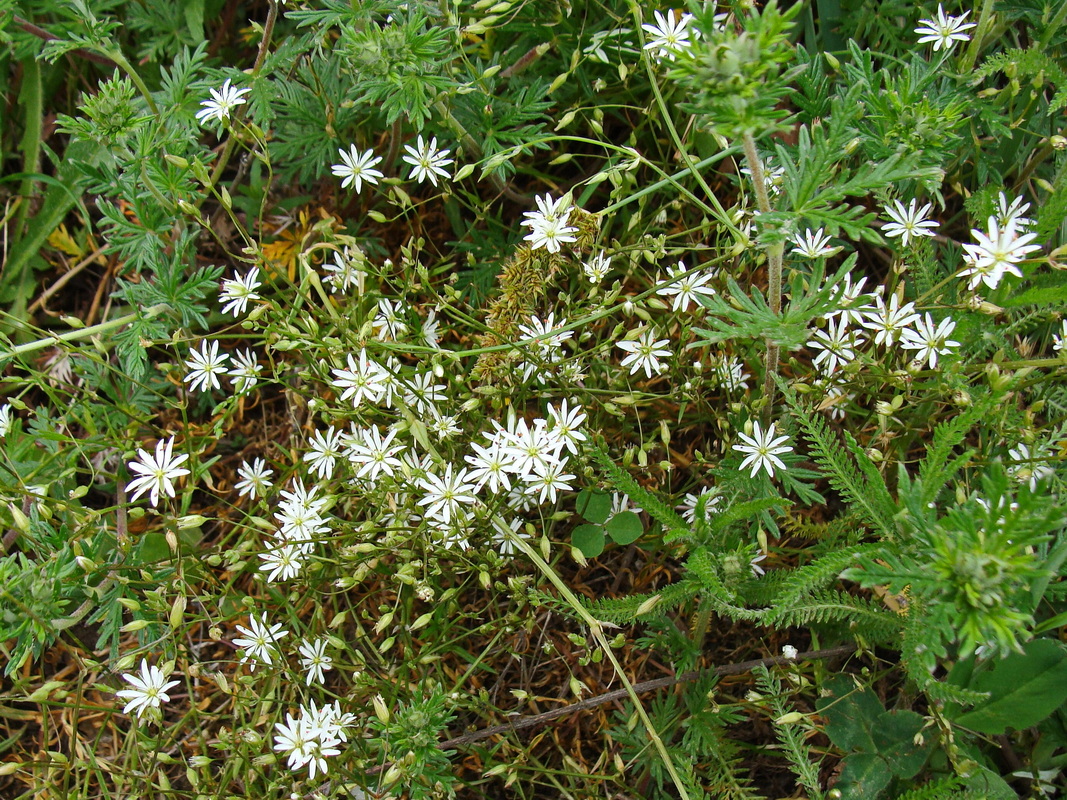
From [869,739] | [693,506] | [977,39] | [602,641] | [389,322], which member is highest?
[977,39]

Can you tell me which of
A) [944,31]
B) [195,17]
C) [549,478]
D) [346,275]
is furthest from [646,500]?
[195,17]

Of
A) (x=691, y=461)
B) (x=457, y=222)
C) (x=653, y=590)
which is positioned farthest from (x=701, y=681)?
(x=457, y=222)

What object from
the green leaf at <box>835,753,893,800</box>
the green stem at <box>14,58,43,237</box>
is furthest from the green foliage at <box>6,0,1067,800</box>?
the green stem at <box>14,58,43,237</box>

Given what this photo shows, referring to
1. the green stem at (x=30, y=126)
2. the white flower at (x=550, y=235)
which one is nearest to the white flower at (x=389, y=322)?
the white flower at (x=550, y=235)

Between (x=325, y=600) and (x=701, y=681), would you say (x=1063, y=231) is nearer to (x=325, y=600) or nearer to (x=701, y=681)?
(x=701, y=681)

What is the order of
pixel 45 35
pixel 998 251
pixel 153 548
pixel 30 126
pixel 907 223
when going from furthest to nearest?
pixel 30 126 < pixel 45 35 < pixel 153 548 < pixel 907 223 < pixel 998 251

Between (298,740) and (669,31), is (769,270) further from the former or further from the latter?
(298,740)
